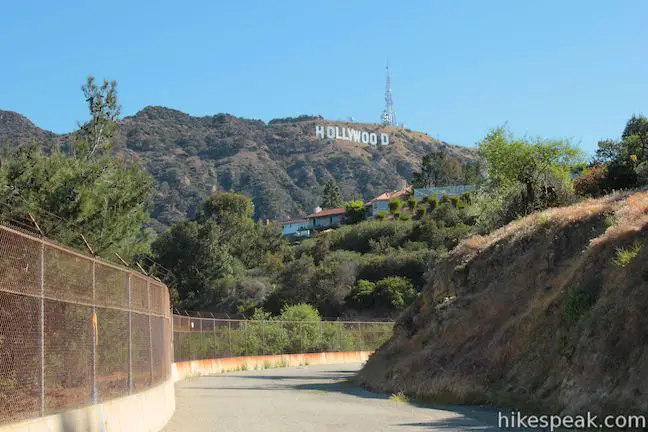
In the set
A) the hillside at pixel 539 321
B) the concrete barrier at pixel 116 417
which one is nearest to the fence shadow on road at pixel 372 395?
the hillside at pixel 539 321

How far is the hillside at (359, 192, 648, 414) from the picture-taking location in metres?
16.0

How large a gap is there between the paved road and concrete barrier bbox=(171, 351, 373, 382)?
834 centimetres

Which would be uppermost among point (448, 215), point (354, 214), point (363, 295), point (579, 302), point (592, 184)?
point (354, 214)

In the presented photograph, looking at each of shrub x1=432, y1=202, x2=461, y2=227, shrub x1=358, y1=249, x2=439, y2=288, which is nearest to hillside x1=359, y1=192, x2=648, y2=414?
shrub x1=358, y1=249, x2=439, y2=288

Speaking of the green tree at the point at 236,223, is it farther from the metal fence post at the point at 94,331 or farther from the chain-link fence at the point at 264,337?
the metal fence post at the point at 94,331

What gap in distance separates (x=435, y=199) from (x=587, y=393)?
126 m

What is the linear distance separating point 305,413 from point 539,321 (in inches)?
253

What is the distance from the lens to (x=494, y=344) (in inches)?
911

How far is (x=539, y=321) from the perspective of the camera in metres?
21.7

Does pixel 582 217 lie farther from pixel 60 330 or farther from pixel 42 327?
pixel 42 327

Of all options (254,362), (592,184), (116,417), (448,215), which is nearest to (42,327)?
(116,417)

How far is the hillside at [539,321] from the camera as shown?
16034 millimetres

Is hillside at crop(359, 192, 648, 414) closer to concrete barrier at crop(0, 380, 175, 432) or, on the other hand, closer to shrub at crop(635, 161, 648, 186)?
concrete barrier at crop(0, 380, 175, 432)

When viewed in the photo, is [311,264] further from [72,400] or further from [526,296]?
[72,400]
